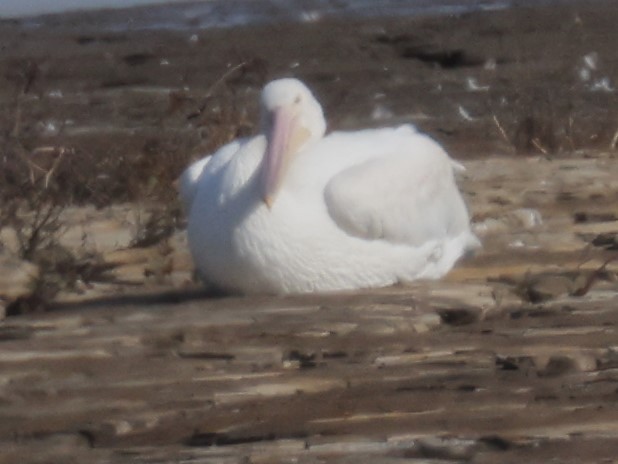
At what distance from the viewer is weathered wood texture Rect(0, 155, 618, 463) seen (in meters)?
5.70

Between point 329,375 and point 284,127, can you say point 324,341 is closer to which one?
point 329,375

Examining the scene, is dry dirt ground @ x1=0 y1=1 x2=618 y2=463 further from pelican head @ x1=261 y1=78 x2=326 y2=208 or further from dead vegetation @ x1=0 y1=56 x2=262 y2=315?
pelican head @ x1=261 y1=78 x2=326 y2=208

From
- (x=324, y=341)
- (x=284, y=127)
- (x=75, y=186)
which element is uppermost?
(x=284, y=127)

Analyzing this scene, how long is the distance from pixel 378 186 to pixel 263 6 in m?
17.9

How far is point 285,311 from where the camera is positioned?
290 inches

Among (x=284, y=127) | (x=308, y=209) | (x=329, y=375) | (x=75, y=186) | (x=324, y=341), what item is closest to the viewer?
(x=329, y=375)

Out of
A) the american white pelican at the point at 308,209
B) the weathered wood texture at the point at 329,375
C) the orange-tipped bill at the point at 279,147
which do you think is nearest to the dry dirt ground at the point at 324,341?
the weathered wood texture at the point at 329,375

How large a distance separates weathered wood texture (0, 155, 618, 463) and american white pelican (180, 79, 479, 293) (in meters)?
0.12

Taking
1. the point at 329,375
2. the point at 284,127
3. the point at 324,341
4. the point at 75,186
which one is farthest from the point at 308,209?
the point at 75,186

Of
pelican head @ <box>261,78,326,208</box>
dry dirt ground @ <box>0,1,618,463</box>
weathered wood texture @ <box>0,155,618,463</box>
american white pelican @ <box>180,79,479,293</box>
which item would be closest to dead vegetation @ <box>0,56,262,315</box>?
dry dirt ground @ <box>0,1,618,463</box>

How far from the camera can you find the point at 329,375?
253 inches

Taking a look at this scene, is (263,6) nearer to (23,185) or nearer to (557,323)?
(23,185)

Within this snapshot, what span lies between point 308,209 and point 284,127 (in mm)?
377

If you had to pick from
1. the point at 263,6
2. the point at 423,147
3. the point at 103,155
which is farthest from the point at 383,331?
the point at 263,6
